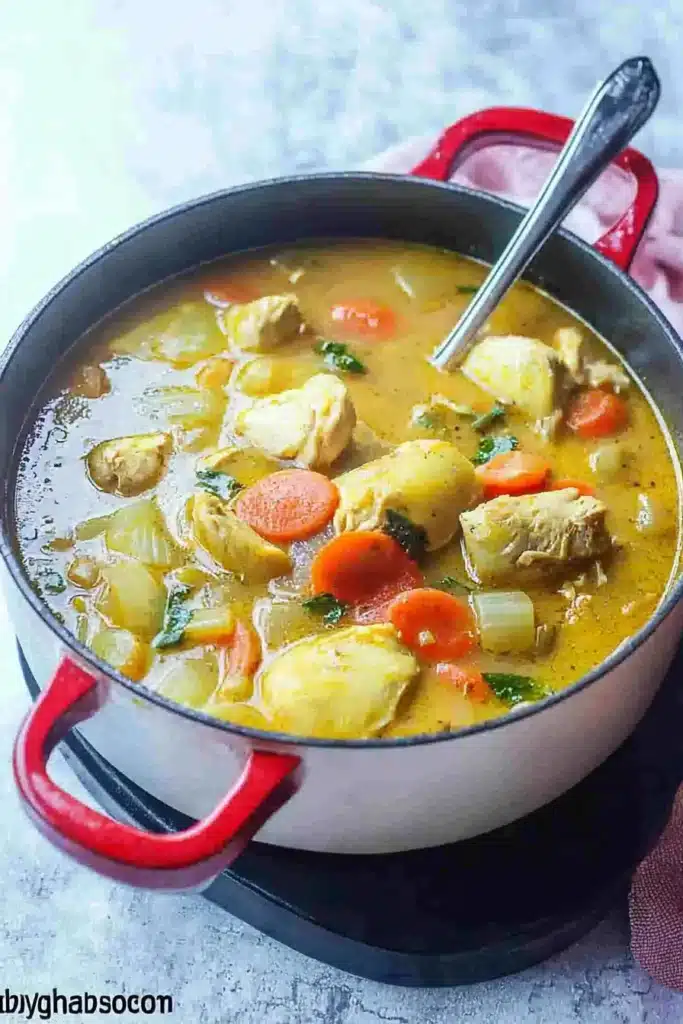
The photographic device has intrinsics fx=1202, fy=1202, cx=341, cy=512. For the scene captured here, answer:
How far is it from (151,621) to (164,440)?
0.37 meters

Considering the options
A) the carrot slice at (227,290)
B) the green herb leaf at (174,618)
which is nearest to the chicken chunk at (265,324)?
the carrot slice at (227,290)

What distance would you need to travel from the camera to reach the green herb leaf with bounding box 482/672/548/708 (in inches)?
68.6

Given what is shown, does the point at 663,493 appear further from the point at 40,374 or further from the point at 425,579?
the point at 40,374

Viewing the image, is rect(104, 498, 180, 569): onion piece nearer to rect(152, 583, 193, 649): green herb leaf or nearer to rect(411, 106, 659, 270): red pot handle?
rect(152, 583, 193, 649): green herb leaf

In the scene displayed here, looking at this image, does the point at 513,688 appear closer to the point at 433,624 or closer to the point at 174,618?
the point at 433,624

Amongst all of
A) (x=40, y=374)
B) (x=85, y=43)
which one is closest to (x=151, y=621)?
(x=40, y=374)

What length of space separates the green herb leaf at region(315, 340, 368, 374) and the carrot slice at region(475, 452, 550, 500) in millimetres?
319

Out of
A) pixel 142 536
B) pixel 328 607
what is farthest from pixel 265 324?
pixel 328 607

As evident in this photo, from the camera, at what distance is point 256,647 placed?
1.77 m

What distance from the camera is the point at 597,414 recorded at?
7.04 feet

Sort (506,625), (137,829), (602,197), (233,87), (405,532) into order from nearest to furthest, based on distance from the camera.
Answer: (137,829), (506,625), (405,532), (602,197), (233,87)

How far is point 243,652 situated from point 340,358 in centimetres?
67

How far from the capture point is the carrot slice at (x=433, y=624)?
1.78 m

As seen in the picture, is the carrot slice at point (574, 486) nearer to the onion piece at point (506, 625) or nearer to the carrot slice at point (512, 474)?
the carrot slice at point (512, 474)
